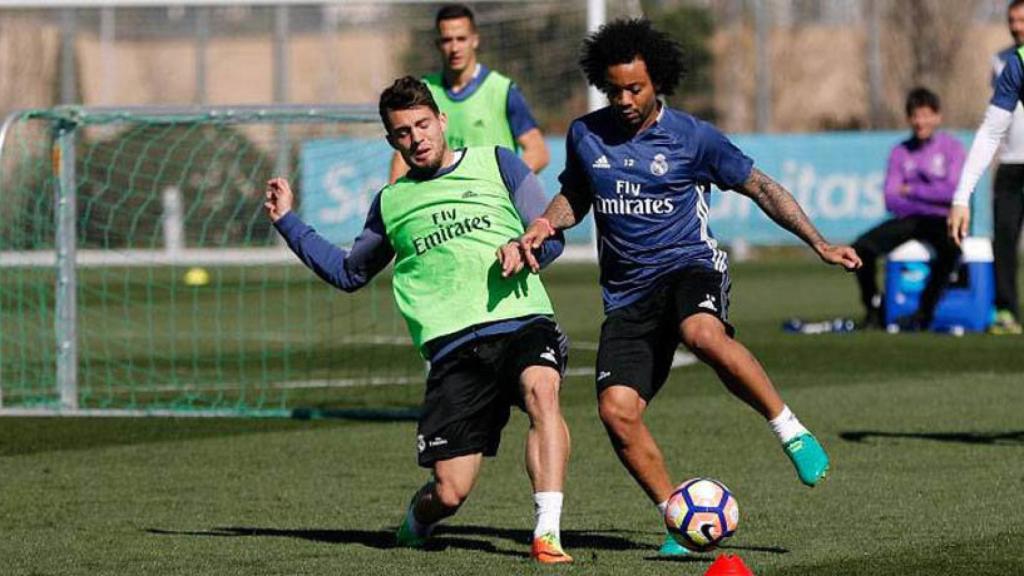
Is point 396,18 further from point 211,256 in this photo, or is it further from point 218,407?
point 218,407

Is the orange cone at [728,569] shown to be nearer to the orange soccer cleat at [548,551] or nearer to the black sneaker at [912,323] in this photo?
the orange soccer cleat at [548,551]

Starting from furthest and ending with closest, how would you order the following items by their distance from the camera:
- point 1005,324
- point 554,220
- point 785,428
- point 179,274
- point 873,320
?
1. point 179,274
2. point 873,320
3. point 1005,324
4. point 554,220
5. point 785,428

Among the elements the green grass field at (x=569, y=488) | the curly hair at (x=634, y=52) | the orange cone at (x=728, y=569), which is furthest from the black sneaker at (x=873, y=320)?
the orange cone at (x=728, y=569)

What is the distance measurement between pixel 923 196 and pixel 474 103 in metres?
6.79

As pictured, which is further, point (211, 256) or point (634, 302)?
point (211, 256)

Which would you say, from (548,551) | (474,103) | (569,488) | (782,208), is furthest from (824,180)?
(548,551)

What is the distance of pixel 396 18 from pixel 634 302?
2641cm

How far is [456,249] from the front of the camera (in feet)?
25.6

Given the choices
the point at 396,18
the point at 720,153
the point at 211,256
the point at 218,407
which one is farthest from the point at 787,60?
the point at 720,153

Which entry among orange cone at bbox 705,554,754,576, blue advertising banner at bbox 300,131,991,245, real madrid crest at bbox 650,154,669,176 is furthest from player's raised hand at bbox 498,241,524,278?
blue advertising banner at bbox 300,131,991,245

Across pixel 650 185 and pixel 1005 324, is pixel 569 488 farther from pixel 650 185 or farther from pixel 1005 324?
pixel 1005 324

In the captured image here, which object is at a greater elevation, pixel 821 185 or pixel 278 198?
pixel 278 198

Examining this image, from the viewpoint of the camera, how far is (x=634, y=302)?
25.7 feet

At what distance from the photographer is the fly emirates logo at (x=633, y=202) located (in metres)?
7.79
